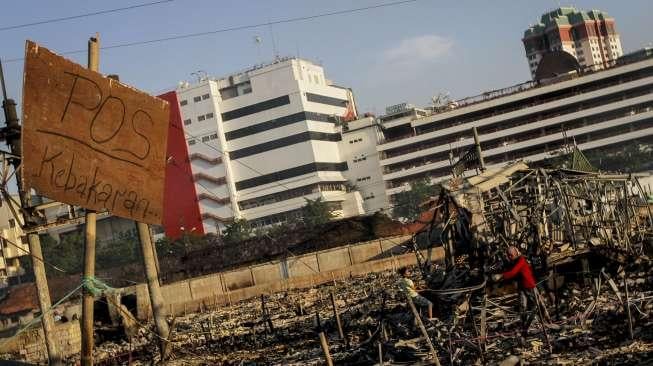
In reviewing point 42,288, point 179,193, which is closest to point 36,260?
point 42,288

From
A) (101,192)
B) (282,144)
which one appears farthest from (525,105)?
(101,192)

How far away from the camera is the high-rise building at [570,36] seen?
190 metres

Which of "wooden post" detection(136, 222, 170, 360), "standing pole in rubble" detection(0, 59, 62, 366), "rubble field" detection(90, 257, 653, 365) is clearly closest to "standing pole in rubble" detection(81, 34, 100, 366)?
"rubble field" detection(90, 257, 653, 365)

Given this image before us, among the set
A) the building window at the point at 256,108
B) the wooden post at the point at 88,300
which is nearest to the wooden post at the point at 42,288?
the wooden post at the point at 88,300

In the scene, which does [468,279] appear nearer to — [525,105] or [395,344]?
[395,344]

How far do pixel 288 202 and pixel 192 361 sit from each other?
88042 millimetres

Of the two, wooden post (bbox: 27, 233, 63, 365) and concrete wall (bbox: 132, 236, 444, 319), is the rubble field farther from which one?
concrete wall (bbox: 132, 236, 444, 319)

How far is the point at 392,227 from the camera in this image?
54.2 metres

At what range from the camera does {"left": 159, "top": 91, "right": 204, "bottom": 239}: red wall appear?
107312 millimetres

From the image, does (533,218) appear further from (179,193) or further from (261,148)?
(179,193)

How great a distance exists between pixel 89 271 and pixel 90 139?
1.73 meters

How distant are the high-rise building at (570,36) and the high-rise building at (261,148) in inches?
4023

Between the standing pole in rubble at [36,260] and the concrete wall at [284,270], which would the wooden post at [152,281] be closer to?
the standing pole in rubble at [36,260]

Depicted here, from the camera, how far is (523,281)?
520 inches
